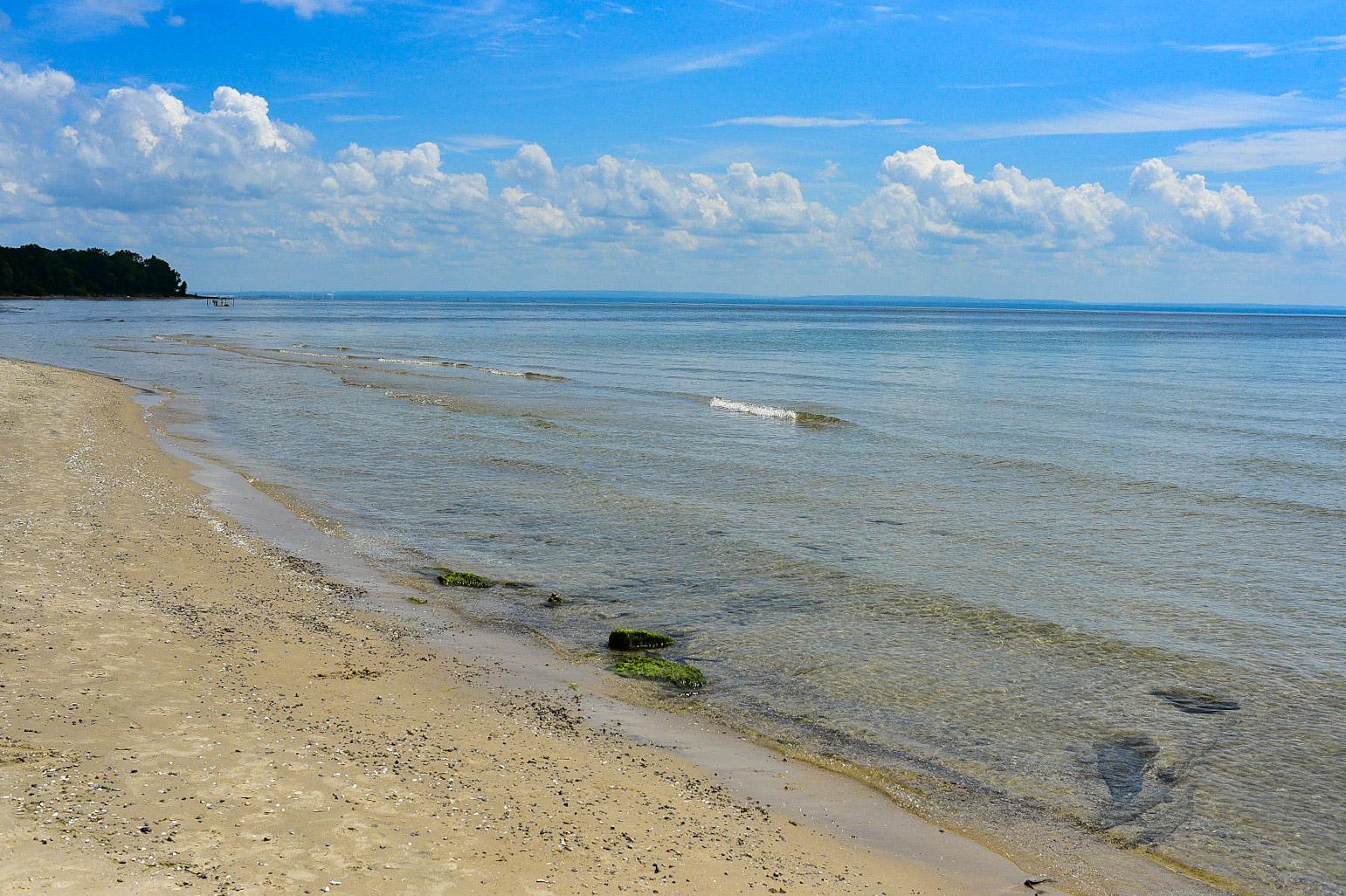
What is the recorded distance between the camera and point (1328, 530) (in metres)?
18.9

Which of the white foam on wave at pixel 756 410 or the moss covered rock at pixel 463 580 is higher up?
the white foam on wave at pixel 756 410

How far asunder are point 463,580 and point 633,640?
3.73 m

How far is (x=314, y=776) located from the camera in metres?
7.34

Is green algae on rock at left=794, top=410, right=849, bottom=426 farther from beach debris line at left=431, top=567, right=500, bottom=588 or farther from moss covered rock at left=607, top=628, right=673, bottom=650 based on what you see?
moss covered rock at left=607, top=628, right=673, bottom=650

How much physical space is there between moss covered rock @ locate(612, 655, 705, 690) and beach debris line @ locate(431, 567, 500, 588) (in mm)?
3756

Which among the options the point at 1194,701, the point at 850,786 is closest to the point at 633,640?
the point at 850,786

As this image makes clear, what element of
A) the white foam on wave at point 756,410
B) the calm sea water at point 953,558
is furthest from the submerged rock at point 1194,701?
the white foam on wave at point 756,410

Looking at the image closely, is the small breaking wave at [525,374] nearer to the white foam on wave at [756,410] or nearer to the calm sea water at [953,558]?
A: the calm sea water at [953,558]

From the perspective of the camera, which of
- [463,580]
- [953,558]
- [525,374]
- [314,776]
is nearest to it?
[314,776]

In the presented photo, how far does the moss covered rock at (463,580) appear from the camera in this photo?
47.2 feet

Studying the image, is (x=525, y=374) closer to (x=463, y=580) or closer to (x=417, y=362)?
(x=417, y=362)

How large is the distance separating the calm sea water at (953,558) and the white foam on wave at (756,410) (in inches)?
10.9

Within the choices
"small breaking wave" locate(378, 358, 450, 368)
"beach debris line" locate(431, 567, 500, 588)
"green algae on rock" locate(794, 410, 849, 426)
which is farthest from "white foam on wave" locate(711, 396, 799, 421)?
"small breaking wave" locate(378, 358, 450, 368)

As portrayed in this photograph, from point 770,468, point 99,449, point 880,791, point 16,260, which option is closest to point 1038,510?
point 770,468
